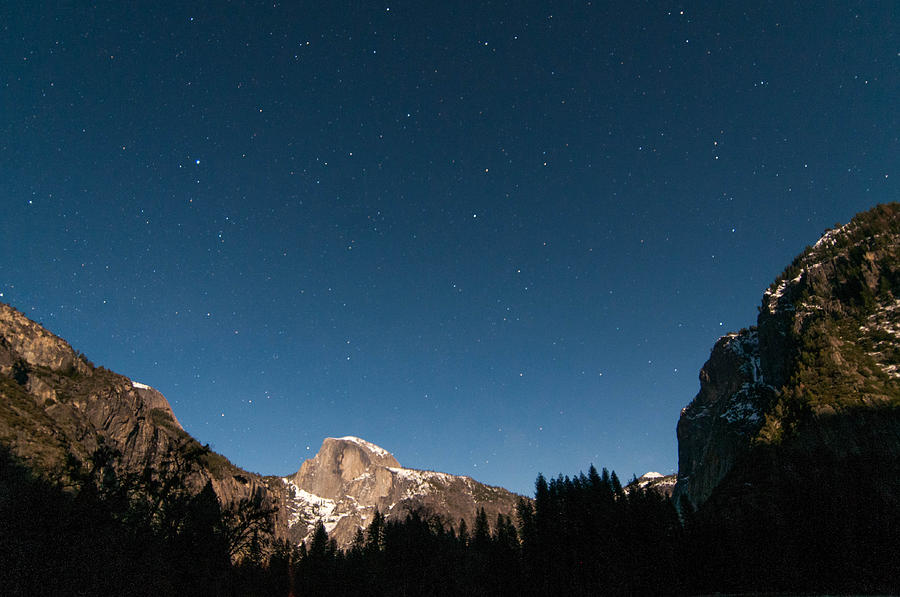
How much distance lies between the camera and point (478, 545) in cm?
9125

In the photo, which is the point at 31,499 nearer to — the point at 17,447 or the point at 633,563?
the point at 633,563

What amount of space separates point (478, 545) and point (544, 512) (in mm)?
17933

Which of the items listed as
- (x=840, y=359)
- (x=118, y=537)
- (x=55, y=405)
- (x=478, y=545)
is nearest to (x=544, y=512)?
(x=478, y=545)

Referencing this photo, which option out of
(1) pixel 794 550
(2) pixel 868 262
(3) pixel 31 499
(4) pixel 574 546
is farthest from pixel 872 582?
(2) pixel 868 262

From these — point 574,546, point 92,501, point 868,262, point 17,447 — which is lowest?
point 574,546

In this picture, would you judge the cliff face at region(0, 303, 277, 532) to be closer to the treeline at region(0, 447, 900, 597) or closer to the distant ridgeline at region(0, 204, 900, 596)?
the distant ridgeline at region(0, 204, 900, 596)

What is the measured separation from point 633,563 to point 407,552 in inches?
1670

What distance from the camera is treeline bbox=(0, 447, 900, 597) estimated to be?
25.0m

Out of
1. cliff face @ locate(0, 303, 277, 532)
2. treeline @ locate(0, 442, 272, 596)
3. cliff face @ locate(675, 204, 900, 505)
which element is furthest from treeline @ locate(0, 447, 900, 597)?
cliff face @ locate(0, 303, 277, 532)

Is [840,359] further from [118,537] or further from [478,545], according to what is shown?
[118,537]

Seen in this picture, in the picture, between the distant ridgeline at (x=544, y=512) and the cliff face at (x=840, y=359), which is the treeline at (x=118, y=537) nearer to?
the distant ridgeline at (x=544, y=512)

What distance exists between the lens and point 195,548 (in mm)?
25859

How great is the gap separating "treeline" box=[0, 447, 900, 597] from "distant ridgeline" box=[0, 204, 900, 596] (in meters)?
0.19

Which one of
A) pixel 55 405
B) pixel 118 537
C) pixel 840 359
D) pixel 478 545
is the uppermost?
pixel 840 359
